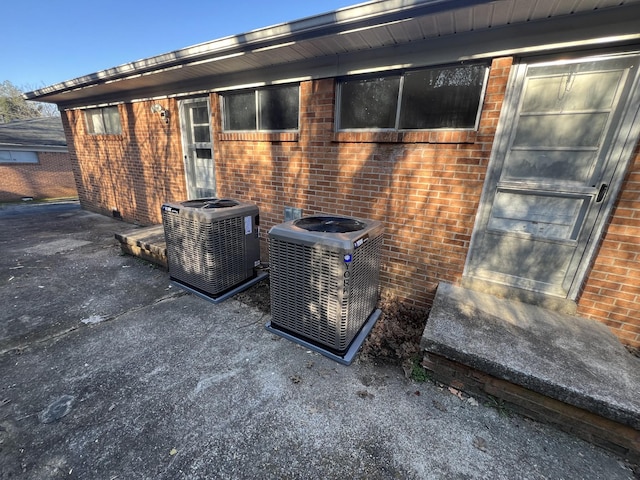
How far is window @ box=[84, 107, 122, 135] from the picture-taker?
6.14 meters

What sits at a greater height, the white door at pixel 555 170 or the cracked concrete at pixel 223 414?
the white door at pixel 555 170

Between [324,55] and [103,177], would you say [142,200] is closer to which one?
[103,177]

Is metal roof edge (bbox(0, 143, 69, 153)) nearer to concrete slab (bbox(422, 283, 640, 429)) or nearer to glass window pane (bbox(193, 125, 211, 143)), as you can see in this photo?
glass window pane (bbox(193, 125, 211, 143))

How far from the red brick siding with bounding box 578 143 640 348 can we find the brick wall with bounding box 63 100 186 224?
617 centimetres

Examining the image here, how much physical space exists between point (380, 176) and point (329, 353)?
2.03 m

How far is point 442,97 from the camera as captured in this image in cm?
266

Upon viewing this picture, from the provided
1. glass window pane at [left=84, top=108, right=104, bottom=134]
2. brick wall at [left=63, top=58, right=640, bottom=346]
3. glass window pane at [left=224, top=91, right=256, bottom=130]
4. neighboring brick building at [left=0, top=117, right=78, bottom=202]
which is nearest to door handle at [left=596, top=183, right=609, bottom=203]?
brick wall at [left=63, top=58, right=640, bottom=346]

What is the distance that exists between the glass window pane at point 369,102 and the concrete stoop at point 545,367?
85.7 inches

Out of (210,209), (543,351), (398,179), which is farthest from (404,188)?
(210,209)

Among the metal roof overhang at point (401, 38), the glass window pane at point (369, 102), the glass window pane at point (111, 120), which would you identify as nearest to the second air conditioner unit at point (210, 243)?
the glass window pane at point (369, 102)

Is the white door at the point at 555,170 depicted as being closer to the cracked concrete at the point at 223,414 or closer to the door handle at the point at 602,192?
the door handle at the point at 602,192

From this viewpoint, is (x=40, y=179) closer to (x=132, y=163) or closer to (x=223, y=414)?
(x=132, y=163)

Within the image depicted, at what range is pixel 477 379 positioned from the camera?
6.62 feet

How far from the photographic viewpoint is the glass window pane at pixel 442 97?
2.54m
